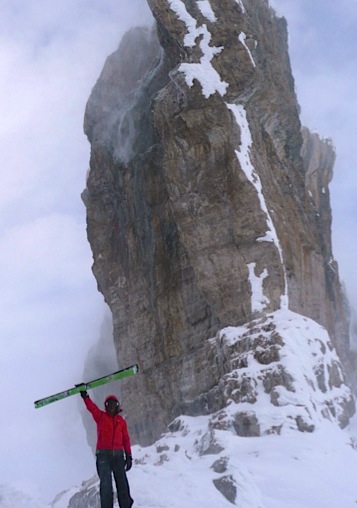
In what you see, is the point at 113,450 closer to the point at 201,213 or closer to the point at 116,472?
the point at 116,472

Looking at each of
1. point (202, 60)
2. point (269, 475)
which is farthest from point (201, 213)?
point (269, 475)

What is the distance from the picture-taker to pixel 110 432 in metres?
10.3

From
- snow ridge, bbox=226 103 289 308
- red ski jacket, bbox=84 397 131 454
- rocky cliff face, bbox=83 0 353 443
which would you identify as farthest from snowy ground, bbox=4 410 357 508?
snow ridge, bbox=226 103 289 308

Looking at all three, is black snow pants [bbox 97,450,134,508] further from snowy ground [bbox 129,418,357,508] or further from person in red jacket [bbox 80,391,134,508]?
snowy ground [bbox 129,418,357,508]

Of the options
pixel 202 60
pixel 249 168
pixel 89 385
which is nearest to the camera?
pixel 89 385

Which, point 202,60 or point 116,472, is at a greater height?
point 202,60

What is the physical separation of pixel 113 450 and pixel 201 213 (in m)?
16.4

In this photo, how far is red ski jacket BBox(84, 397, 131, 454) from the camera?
10266mm

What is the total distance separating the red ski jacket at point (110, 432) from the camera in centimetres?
1027

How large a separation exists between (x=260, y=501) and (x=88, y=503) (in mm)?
3507

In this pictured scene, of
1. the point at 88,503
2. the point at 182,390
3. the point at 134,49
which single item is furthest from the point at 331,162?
the point at 88,503

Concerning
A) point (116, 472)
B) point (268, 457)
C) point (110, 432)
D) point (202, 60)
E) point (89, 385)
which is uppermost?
point (202, 60)

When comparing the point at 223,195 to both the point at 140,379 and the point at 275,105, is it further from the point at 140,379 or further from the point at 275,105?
the point at 140,379

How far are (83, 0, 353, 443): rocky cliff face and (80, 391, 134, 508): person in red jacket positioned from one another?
33.1ft
